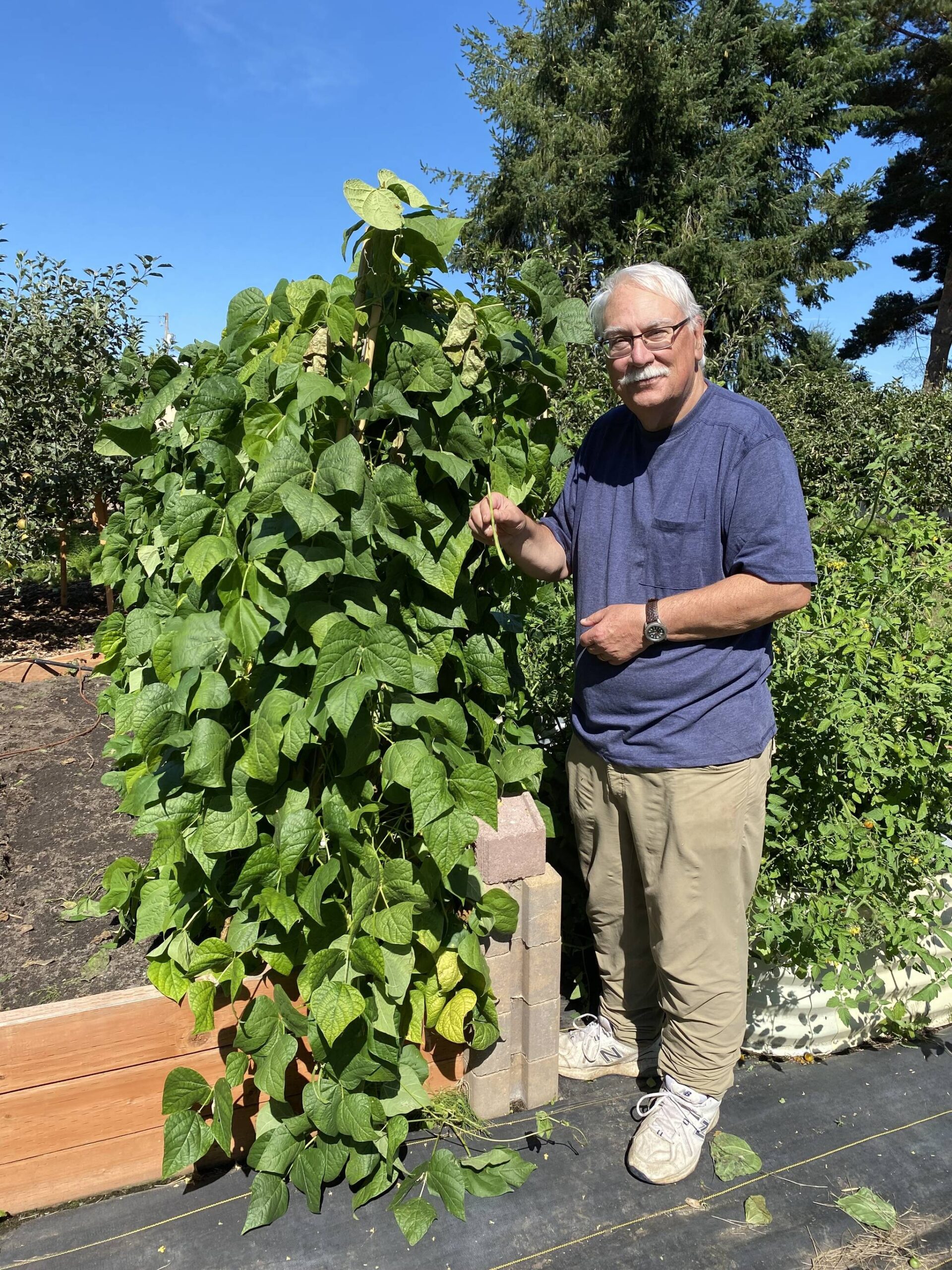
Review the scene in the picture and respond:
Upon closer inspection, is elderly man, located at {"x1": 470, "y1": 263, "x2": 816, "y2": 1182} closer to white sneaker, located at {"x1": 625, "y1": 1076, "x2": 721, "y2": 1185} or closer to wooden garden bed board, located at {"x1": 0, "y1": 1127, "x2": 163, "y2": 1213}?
white sneaker, located at {"x1": 625, "y1": 1076, "x2": 721, "y2": 1185}

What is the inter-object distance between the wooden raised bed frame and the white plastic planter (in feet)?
3.78

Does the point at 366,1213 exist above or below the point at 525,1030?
below

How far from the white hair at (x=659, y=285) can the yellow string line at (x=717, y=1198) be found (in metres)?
1.81

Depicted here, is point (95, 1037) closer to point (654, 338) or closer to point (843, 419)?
point (654, 338)

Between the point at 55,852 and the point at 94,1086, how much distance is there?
1117 millimetres

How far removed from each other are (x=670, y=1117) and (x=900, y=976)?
0.76m

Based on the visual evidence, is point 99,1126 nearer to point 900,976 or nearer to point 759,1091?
point 759,1091

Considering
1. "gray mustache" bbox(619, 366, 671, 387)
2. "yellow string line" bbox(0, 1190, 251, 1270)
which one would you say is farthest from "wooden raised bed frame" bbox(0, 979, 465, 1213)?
"gray mustache" bbox(619, 366, 671, 387)

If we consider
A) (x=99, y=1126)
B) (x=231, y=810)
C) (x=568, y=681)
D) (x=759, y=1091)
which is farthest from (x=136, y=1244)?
(x=568, y=681)

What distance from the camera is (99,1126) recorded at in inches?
66.5

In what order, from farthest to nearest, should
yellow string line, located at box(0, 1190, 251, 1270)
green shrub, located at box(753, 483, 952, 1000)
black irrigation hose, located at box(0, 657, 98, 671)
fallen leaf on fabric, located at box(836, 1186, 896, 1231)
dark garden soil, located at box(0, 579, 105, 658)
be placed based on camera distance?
dark garden soil, located at box(0, 579, 105, 658) → black irrigation hose, located at box(0, 657, 98, 671) → green shrub, located at box(753, 483, 952, 1000) → fallen leaf on fabric, located at box(836, 1186, 896, 1231) → yellow string line, located at box(0, 1190, 251, 1270)

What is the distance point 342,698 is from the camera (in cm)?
129

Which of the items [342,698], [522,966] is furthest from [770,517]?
[522,966]

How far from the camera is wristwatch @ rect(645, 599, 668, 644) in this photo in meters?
1.71
